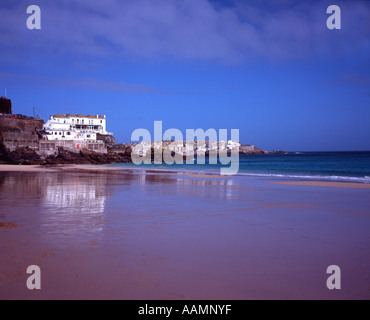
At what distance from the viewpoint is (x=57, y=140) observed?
70062mm

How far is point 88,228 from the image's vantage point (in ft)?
24.6

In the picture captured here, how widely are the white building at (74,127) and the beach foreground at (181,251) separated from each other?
68415 millimetres

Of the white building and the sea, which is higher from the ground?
the white building

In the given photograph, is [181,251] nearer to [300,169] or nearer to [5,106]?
[300,169]

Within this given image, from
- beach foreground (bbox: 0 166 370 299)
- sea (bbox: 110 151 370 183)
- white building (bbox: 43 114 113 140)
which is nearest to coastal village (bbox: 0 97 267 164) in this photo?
white building (bbox: 43 114 113 140)

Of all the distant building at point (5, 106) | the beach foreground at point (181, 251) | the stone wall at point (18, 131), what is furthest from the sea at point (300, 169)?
the distant building at point (5, 106)

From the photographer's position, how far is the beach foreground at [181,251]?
4.27 metres

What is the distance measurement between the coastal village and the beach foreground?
165ft

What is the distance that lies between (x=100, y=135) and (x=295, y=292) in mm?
82661

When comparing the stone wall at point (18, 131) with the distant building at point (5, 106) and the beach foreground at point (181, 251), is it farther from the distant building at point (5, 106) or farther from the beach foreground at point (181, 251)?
the beach foreground at point (181, 251)

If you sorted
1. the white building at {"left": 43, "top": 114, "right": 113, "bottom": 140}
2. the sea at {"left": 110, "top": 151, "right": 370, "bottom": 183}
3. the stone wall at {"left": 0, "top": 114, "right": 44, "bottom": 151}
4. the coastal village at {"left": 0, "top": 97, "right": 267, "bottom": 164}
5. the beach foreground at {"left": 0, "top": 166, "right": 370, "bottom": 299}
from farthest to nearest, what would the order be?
the white building at {"left": 43, "top": 114, "right": 113, "bottom": 140} < the stone wall at {"left": 0, "top": 114, "right": 44, "bottom": 151} < the coastal village at {"left": 0, "top": 97, "right": 267, "bottom": 164} < the sea at {"left": 110, "top": 151, "right": 370, "bottom": 183} < the beach foreground at {"left": 0, "top": 166, "right": 370, "bottom": 299}

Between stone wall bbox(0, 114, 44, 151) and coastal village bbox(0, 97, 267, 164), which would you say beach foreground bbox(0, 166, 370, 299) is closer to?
coastal village bbox(0, 97, 267, 164)

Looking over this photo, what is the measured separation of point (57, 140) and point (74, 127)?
13.6m

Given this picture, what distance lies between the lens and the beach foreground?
4273 millimetres
